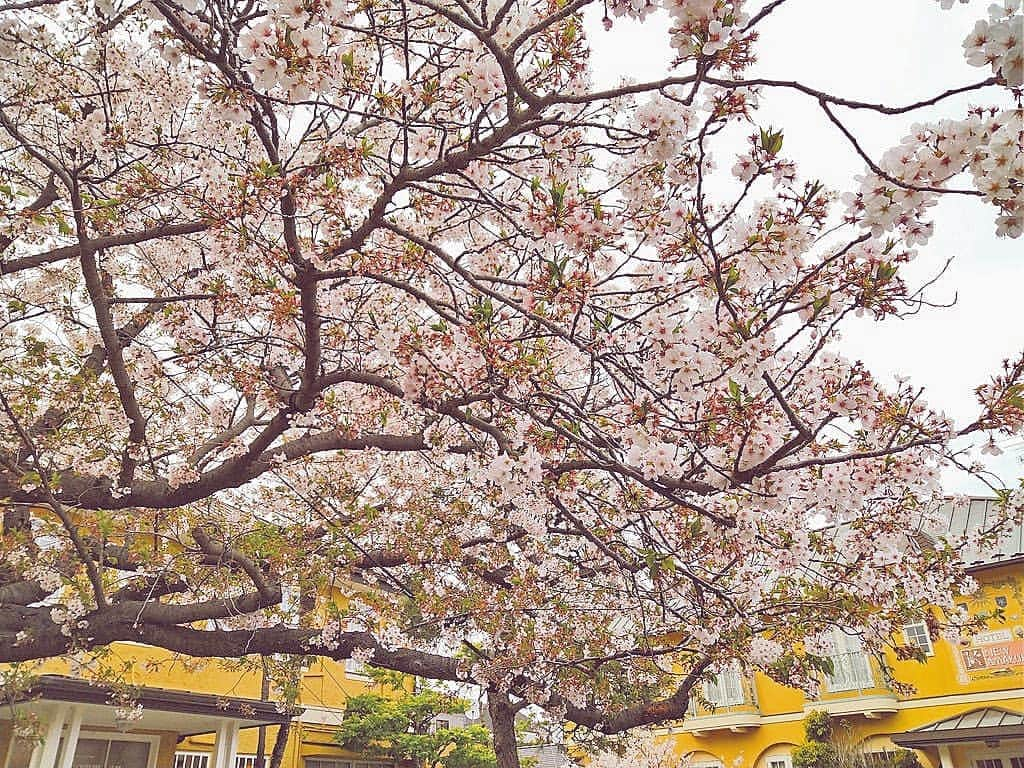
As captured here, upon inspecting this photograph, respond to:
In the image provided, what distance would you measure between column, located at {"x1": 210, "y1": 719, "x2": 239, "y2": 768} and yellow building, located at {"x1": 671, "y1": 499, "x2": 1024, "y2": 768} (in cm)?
849

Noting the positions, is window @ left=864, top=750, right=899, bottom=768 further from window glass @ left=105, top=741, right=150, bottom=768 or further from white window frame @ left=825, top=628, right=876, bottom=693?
window glass @ left=105, top=741, right=150, bottom=768

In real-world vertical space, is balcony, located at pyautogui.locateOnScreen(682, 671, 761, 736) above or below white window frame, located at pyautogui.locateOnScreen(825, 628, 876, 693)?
below

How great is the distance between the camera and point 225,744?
10398mm

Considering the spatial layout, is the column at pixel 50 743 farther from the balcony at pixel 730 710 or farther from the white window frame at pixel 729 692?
the white window frame at pixel 729 692

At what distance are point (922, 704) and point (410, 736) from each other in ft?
34.8

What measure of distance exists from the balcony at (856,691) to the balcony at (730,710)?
1.41 m

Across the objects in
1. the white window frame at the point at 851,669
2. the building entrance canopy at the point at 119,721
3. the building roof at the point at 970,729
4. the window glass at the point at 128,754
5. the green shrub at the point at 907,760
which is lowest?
the green shrub at the point at 907,760

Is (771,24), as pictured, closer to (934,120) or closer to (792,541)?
(934,120)

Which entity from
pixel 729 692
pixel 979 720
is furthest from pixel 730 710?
pixel 979 720

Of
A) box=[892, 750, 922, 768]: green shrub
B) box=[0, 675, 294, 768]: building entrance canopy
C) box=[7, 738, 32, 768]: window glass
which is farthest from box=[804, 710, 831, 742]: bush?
box=[7, 738, 32, 768]: window glass

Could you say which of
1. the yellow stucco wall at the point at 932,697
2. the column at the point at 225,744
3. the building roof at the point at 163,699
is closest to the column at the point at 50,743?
the building roof at the point at 163,699

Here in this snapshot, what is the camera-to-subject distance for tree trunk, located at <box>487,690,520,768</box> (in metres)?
6.98

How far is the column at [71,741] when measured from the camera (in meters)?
8.23

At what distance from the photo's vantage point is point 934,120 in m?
2.06
